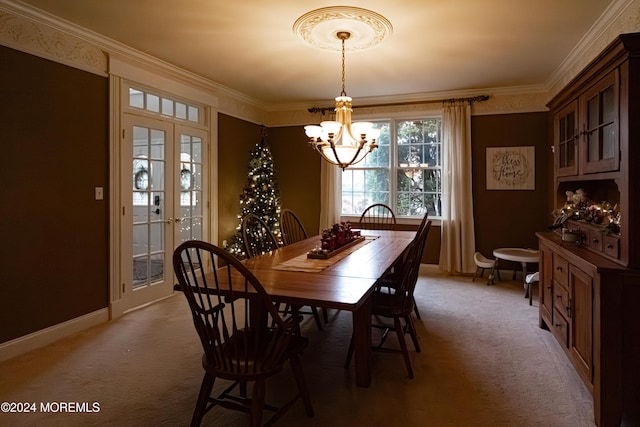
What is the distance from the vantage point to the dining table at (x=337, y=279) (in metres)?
1.92

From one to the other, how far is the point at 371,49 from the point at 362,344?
282 centimetres

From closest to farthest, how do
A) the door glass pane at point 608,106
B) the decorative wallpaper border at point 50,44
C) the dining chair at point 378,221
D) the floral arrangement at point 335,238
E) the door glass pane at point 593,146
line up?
the door glass pane at point 608,106 → the door glass pane at point 593,146 → the decorative wallpaper border at point 50,44 → the floral arrangement at point 335,238 → the dining chair at point 378,221

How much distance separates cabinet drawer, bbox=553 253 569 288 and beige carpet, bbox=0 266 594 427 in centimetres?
58

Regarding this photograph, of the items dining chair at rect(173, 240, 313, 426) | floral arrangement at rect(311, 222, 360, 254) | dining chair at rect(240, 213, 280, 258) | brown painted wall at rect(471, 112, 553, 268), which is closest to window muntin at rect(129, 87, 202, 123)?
dining chair at rect(240, 213, 280, 258)

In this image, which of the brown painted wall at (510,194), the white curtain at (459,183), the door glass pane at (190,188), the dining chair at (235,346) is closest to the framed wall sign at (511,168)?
the brown painted wall at (510,194)

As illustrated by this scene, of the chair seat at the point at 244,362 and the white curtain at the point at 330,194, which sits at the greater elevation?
the white curtain at the point at 330,194

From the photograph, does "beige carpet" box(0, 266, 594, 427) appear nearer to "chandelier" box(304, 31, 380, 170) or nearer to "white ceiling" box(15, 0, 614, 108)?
→ "chandelier" box(304, 31, 380, 170)

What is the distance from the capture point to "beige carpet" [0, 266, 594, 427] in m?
2.15

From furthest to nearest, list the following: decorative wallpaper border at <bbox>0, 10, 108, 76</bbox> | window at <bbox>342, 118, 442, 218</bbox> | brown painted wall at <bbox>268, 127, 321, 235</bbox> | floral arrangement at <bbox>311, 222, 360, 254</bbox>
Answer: brown painted wall at <bbox>268, 127, 321, 235</bbox>, window at <bbox>342, 118, 442, 218</bbox>, floral arrangement at <bbox>311, 222, 360, 254</bbox>, decorative wallpaper border at <bbox>0, 10, 108, 76</bbox>

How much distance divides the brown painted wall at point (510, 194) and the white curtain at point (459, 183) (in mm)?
134

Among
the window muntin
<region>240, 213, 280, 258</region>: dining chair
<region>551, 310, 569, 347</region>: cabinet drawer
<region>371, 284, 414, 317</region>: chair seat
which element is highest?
the window muntin

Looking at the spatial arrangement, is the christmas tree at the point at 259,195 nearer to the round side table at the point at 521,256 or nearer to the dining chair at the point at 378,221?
the dining chair at the point at 378,221

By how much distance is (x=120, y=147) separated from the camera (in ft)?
12.4

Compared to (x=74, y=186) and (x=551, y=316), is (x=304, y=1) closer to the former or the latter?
(x=74, y=186)
